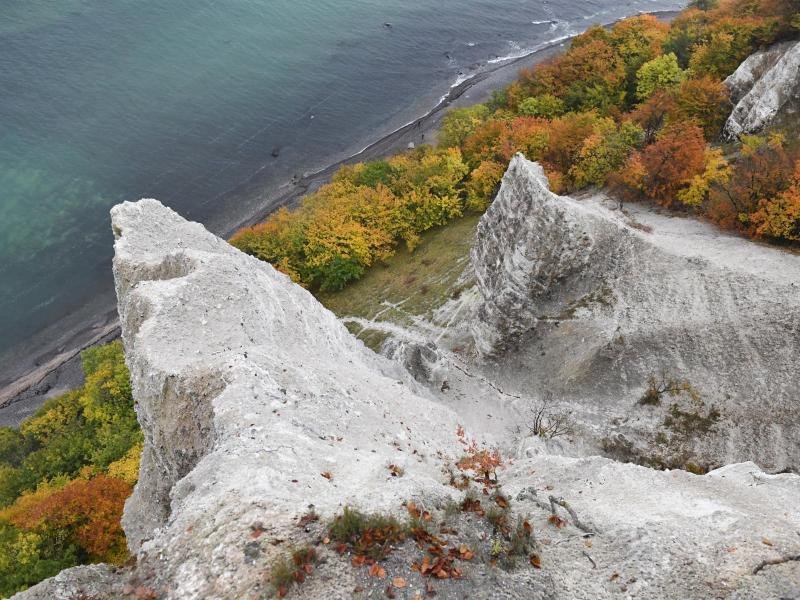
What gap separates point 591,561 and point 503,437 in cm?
1978

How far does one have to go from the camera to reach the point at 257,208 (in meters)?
66.9

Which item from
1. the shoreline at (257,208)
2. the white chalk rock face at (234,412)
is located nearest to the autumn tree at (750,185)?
the white chalk rock face at (234,412)

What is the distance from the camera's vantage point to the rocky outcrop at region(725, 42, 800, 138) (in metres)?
37.7

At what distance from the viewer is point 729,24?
4875cm

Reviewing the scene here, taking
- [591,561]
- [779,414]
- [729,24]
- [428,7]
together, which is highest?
[428,7]

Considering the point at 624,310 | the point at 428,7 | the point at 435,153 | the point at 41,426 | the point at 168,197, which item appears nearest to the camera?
the point at 624,310

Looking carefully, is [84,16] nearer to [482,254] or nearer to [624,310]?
[482,254]

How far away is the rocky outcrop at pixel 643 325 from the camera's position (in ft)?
90.7

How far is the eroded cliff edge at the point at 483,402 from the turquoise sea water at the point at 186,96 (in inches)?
1527

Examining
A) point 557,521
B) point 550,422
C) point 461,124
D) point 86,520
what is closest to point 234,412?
point 557,521

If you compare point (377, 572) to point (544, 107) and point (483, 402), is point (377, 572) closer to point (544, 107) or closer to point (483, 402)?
point (483, 402)

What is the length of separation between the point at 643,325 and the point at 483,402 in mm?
11075

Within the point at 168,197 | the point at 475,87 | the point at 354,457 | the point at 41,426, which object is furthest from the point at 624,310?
the point at 475,87

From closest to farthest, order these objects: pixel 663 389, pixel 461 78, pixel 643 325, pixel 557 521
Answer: pixel 557 521 < pixel 663 389 < pixel 643 325 < pixel 461 78
